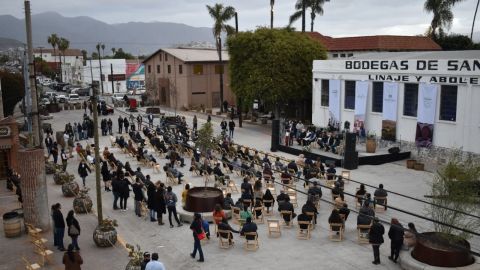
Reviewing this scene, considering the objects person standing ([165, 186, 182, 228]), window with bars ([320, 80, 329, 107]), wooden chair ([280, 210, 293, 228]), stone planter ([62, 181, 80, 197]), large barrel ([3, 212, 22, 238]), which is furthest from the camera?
window with bars ([320, 80, 329, 107])

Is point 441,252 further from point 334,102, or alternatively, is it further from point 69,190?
point 334,102

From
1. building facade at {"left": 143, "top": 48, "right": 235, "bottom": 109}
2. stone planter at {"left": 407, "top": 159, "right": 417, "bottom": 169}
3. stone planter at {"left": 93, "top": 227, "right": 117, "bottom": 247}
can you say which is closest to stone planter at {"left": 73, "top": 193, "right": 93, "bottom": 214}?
stone planter at {"left": 93, "top": 227, "right": 117, "bottom": 247}

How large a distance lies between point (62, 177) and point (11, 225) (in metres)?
7.06

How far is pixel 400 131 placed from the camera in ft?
105

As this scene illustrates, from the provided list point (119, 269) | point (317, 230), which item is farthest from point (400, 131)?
point (119, 269)

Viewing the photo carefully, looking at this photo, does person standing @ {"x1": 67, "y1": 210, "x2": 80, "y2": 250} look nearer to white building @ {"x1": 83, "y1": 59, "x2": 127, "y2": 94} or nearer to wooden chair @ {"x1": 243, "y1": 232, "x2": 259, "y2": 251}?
wooden chair @ {"x1": 243, "y1": 232, "x2": 259, "y2": 251}

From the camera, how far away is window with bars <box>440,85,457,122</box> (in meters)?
28.4

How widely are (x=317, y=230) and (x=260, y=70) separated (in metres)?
25.2

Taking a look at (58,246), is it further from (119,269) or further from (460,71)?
(460,71)

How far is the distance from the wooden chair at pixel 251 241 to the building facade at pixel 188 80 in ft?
144

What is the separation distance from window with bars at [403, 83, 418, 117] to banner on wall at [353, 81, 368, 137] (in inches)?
130

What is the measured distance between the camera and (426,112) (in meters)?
29.6

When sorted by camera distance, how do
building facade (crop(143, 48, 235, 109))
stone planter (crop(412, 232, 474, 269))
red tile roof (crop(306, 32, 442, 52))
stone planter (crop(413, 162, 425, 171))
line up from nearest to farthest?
stone planter (crop(412, 232, 474, 269)) < stone planter (crop(413, 162, 425, 171)) < red tile roof (crop(306, 32, 442, 52)) < building facade (crop(143, 48, 235, 109))

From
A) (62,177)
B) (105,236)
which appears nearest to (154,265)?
(105,236)
